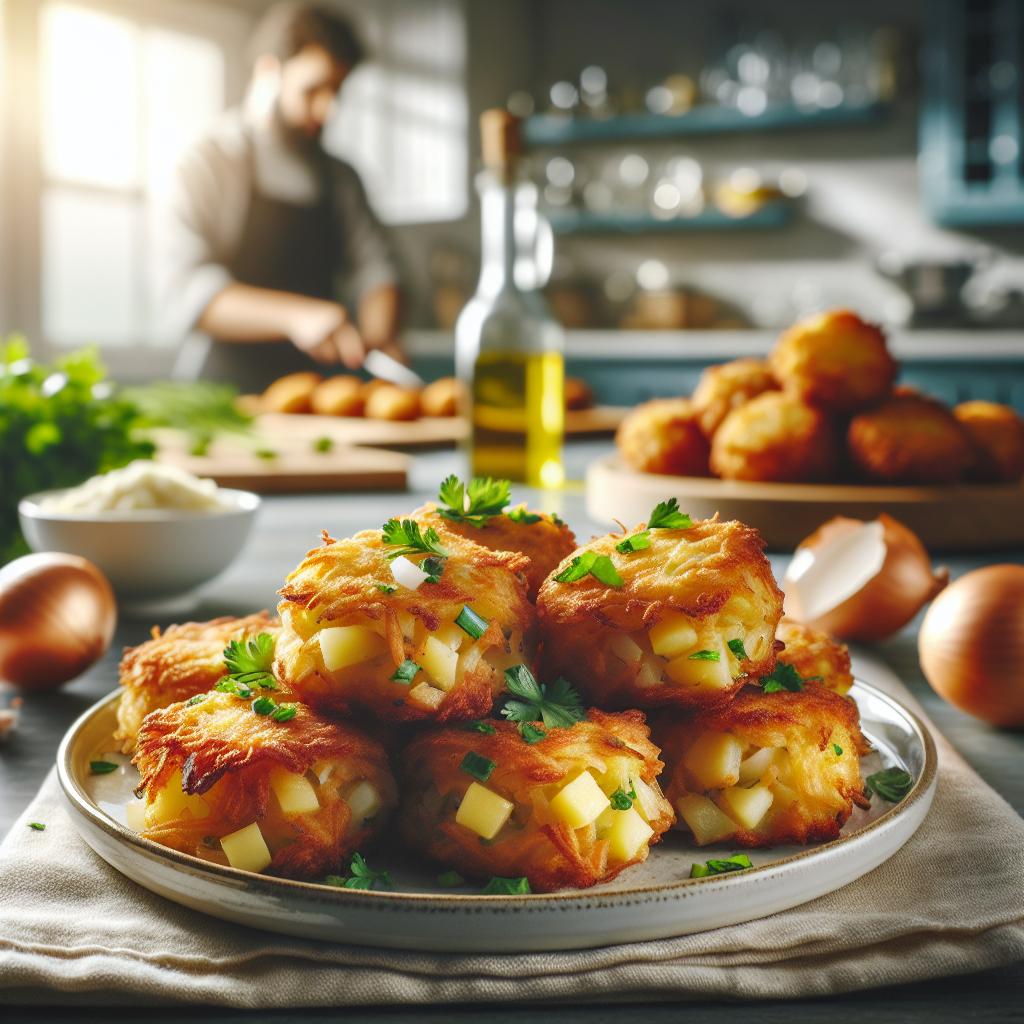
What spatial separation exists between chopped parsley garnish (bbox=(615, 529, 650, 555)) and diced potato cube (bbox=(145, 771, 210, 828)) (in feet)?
1.10

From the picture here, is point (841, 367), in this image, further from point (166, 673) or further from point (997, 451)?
point (166, 673)

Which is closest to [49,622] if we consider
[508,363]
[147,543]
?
[147,543]

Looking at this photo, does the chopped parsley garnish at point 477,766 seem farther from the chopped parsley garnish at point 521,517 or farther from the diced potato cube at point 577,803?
the chopped parsley garnish at point 521,517

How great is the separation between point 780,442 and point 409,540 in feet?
4.18

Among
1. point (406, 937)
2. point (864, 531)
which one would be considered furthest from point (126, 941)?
point (864, 531)

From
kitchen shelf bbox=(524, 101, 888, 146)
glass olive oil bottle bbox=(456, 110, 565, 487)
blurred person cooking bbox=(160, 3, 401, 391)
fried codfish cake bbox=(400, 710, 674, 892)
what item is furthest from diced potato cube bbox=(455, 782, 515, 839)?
kitchen shelf bbox=(524, 101, 888, 146)

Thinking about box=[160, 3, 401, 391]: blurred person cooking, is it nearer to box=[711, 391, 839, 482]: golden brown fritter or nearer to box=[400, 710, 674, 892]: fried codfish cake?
box=[711, 391, 839, 482]: golden brown fritter

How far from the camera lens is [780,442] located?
1.99 m

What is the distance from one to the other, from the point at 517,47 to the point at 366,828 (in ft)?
26.1

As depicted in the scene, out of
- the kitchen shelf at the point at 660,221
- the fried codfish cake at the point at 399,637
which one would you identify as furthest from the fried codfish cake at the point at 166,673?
the kitchen shelf at the point at 660,221

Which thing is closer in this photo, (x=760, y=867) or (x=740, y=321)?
(x=760, y=867)

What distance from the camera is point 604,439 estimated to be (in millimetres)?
3756

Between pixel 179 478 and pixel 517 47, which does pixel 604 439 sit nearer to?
pixel 179 478

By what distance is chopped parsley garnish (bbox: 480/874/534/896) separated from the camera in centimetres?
69
